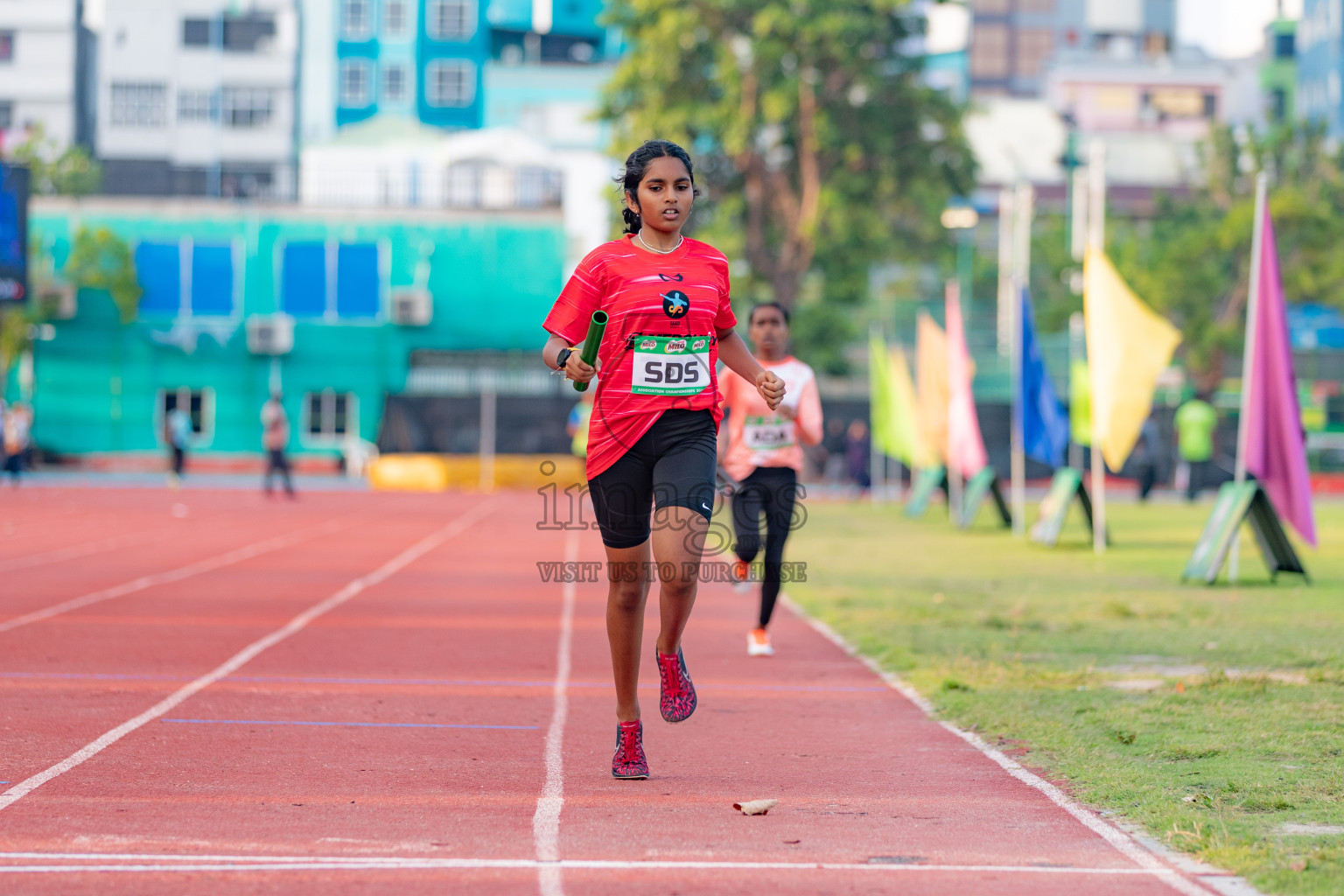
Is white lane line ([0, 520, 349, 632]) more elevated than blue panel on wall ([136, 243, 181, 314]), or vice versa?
blue panel on wall ([136, 243, 181, 314])

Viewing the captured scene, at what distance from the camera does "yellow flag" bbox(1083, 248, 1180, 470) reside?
55.9ft

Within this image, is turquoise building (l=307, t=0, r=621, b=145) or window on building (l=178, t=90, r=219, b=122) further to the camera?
turquoise building (l=307, t=0, r=621, b=145)

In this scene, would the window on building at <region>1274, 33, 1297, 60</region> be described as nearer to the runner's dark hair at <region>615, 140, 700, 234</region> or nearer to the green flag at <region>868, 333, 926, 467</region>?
the green flag at <region>868, 333, 926, 467</region>

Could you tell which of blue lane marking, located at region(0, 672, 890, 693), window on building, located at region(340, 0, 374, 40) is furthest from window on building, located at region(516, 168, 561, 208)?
blue lane marking, located at region(0, 672, 890, 693)

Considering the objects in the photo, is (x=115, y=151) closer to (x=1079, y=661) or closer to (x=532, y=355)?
(x=532, y=355)

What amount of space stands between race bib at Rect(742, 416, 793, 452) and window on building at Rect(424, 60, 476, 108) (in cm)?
5907

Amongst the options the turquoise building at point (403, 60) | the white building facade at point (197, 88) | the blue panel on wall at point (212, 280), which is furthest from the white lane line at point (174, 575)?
the turquoise building at point (403, 60)

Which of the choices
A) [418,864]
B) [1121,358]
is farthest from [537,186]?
[418,864]

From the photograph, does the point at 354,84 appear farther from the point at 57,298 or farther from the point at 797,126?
the point at 797,126

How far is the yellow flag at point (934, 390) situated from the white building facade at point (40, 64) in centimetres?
4457

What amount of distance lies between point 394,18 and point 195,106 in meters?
8.66

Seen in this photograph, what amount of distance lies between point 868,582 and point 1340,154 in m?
42.7

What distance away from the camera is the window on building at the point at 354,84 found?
214ft

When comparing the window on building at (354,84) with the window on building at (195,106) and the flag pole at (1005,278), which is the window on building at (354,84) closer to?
the window on building at (195,106)
